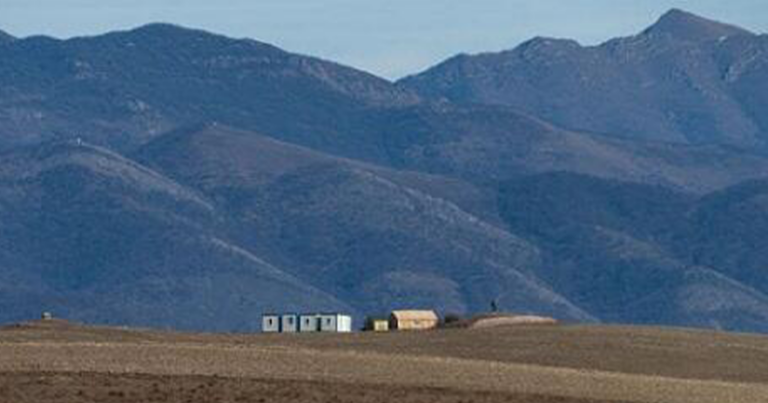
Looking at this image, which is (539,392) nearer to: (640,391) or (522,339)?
(640,391)

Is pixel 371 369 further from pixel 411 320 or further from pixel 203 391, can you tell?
pixel 411 320

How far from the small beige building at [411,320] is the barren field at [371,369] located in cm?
2745

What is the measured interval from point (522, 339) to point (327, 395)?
149ft

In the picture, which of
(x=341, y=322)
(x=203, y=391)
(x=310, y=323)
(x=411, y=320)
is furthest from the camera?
(x=341, y=322)

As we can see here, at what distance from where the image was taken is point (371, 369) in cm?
8919

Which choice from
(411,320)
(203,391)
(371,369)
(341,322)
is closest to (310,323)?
(341,322)

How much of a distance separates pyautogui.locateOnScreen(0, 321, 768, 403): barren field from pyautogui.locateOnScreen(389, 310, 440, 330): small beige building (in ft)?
90.1

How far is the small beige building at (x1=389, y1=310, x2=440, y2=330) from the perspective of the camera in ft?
500

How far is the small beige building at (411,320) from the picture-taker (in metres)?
153

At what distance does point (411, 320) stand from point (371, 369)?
6635 cm

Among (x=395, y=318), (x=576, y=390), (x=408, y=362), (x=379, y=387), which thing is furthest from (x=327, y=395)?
(x=395, y=318)

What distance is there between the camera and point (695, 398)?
82.4 meters

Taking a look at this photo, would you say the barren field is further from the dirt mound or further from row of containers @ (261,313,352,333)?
row of containers @ (261,313,352,333)

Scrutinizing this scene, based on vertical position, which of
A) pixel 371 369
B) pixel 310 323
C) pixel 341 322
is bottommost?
pixel 371 369
